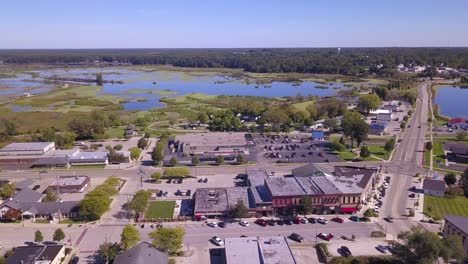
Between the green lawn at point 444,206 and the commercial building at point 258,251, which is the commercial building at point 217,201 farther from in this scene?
the green lawn at point 444,206

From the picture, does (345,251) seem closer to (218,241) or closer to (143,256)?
(218,241)

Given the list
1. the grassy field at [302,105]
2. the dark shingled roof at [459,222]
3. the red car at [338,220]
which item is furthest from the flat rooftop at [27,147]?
the grassy field at [302,105]

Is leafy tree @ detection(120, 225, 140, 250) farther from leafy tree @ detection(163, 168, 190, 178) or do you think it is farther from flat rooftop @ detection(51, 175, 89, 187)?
leafy tree @ detection(163, 168, 190, 178)

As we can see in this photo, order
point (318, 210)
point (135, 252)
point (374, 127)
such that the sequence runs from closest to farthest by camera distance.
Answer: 1. point (135, 252)
2. point (318, 210)
3. point (374, 127)

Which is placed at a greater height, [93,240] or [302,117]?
[302,117]

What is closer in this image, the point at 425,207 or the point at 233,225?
the point at 233,225

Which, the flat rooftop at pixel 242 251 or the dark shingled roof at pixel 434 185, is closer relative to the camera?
the flat rooftop at pixel 242 251

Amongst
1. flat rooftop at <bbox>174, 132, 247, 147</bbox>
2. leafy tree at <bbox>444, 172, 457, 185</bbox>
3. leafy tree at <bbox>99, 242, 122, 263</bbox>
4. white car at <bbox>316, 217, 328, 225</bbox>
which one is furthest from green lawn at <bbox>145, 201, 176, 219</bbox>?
leafy tree at <bbox>444, 172, 457, 185</bbox>

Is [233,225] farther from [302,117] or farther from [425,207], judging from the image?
[302,117]

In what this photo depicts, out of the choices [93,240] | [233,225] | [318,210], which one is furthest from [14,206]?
[318,210]
